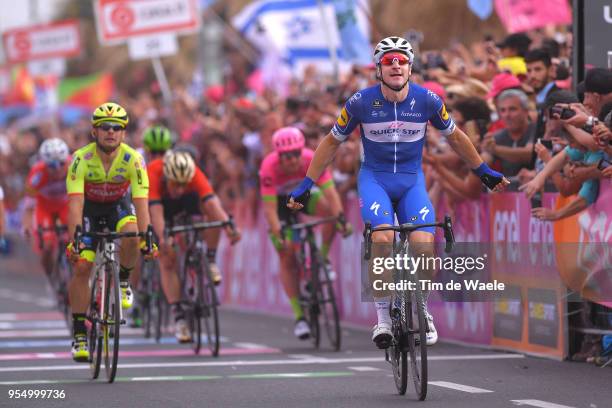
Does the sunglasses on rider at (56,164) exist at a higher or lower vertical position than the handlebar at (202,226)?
higher

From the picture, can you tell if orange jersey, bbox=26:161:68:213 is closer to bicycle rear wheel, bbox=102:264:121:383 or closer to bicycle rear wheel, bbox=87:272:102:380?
bicycle rear wheel, bbox=87:272:102:380

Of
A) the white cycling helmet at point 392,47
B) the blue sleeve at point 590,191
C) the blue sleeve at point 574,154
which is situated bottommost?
the blue sleeve at point 590,191

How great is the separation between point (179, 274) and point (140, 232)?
132 inches

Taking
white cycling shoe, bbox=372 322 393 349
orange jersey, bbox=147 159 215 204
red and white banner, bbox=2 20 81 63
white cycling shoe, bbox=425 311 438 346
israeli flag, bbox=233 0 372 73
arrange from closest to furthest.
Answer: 1. white cycling shoe, bbox=425 311 438 346
2. white cycling shoe, bbox=372 322 393 349
3. orange jersey, bbox=147 159 215 204
4. israeli flag, bbox=233 0 372 73
5. red and white banner, bbox=2 20 81 63

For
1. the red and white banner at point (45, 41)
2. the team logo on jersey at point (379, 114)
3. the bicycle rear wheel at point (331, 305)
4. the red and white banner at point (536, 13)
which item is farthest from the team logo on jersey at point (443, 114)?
the red and white banner at point (45, 41)

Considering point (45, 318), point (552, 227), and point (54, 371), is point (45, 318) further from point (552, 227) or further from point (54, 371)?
point (552, 227)

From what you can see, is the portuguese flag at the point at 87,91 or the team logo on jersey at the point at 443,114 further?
the portuguese flag at the point at 87,91

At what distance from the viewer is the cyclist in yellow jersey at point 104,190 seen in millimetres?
12477

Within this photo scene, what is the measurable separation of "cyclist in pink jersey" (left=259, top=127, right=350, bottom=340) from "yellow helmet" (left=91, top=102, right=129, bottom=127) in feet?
8.69

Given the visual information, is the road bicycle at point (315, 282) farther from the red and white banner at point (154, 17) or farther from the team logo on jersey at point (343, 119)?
the red and white banner at point (154, 17)

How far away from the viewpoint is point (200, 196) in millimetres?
15539

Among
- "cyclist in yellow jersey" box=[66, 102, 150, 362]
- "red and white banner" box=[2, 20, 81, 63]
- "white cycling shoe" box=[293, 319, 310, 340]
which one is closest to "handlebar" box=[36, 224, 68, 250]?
"white cycling shoe" box=[293, 319, 310, 340]

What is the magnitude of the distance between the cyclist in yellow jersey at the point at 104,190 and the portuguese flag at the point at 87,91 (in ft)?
95.4

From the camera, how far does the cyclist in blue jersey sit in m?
10.8
